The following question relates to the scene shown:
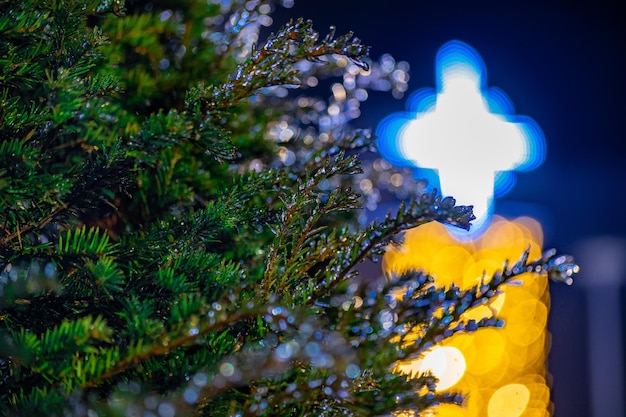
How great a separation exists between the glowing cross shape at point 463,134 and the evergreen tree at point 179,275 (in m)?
2.16

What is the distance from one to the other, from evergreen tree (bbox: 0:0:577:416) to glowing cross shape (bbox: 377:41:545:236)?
7.09 ft

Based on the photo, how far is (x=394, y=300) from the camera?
0.40 metres

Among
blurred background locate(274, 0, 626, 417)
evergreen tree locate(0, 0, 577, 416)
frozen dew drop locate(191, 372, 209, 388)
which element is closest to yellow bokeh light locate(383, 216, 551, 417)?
blurred background locate(274, 0, 626, 417)

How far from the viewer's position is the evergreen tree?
1.07ft

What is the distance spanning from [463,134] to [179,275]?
2771 millimetres

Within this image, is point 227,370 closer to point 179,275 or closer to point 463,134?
point 179,275

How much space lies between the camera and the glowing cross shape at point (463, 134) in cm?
277

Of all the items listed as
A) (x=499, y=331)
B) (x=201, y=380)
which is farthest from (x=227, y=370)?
(x=499, y=331)

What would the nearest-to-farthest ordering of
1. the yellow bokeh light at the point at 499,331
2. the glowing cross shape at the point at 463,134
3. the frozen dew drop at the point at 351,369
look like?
1. the frozen dew drop at the point at 351,369
2. the glowing cross shape at the point at 463,134
3. the yellow bokeh light at the point at 499,331

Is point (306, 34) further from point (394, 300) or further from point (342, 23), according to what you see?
point (342, 23)

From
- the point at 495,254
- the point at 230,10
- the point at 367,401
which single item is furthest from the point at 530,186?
the point at 367,401

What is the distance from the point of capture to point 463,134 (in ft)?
9.96

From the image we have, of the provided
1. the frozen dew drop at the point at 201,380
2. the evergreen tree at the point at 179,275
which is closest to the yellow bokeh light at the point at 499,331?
the evergreen tree at the point at 179,275

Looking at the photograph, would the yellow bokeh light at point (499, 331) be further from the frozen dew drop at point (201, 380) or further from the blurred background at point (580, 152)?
the frozen dew drop at point (201, 380)
